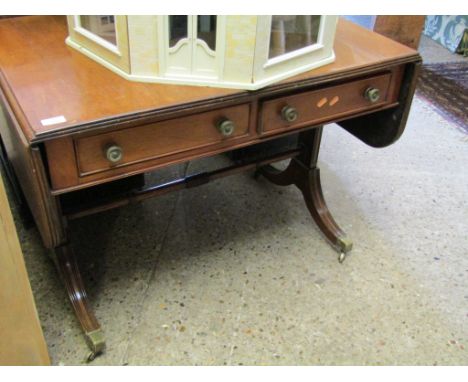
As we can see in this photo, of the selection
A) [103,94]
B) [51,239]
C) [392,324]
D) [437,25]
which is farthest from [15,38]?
[437,25]

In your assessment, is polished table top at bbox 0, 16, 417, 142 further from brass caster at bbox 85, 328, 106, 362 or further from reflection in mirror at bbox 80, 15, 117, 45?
brass caster at bbox 85, 328, 106, 362

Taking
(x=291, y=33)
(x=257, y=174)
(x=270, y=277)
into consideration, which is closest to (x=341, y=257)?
(x=270, y=277)

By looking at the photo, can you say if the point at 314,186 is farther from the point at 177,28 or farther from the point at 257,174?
the point at 177,28

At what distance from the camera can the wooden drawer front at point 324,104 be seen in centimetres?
124

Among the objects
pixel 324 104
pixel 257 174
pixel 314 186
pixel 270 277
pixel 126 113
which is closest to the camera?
pixel 126 113

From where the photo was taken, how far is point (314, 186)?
1.78 meters

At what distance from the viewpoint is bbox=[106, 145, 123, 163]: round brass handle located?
1.06m

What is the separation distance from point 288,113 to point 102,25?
49 centimetres

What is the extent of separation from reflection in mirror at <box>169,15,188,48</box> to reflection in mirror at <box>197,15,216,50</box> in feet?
0.10

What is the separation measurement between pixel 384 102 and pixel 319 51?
10.9 inches

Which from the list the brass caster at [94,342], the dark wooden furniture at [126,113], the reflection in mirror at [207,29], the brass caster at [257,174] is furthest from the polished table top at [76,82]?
the brass caster at [257,174]

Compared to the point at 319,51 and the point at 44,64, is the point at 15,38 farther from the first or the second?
the point at 319,51

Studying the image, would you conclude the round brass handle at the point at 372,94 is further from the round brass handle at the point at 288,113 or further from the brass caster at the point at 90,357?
the brass caster at the point at 90,357
